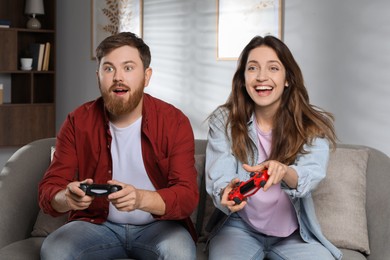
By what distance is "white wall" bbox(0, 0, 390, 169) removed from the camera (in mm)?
3746

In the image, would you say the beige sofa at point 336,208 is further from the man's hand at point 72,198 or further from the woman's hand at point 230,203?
the woman's hand at point 230,203

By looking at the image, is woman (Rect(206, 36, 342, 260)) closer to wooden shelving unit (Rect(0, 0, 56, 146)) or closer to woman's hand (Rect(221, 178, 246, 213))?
woman's hand (Rect(221, 178, 246, 213))

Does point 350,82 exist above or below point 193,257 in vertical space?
above

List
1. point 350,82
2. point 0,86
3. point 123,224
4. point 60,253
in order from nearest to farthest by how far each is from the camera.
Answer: point 60,253
point 123,224
point 350,82
point 0,86

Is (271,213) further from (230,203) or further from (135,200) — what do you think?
(135,200)

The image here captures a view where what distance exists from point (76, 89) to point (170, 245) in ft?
14.0

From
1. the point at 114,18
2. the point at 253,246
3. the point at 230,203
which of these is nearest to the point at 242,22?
the point at 114,18

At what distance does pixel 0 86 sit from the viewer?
6.18m

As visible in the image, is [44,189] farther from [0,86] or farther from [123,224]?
[0,86]

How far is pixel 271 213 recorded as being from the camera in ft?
7.71

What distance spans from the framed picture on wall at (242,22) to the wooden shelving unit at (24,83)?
7.66 ft

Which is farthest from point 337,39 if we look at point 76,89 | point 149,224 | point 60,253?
point 76,89

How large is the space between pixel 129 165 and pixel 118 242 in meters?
0.28

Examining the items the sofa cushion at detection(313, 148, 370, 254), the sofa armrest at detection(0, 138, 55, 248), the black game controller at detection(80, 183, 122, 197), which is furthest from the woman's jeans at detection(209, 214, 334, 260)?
the sofa armrest at detection(0, 138, 55, 248)
